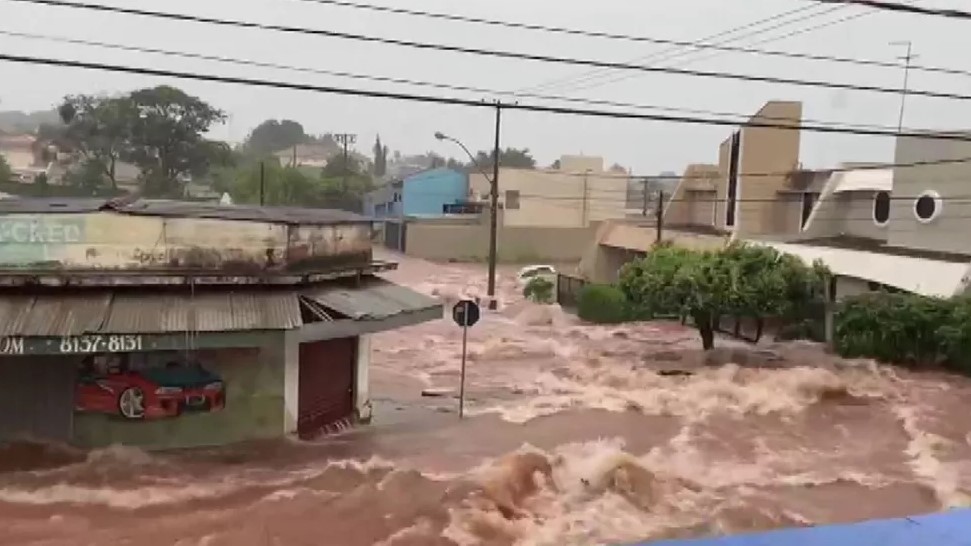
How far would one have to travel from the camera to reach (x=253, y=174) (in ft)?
230

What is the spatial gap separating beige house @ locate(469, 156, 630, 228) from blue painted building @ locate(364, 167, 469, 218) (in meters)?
10.4

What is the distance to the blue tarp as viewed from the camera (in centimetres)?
663

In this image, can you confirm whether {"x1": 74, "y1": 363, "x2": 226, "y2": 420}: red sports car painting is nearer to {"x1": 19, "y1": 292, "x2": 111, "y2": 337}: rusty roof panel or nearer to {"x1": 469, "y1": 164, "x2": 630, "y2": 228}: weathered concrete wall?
{"x1": 19, "y1": 292, "x2": 111, "y2": 337}: rusty roof panel

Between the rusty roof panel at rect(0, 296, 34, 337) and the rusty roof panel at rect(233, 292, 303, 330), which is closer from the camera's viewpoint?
the rusty roof panel at rect(0, 296, 34, 337)

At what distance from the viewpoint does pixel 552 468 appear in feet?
47.5

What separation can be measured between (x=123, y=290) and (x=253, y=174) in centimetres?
5797

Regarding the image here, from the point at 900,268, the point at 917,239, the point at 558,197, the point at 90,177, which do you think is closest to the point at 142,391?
the point at 900,268

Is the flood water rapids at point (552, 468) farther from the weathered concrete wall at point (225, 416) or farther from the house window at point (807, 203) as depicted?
the house window at point (807, 203)

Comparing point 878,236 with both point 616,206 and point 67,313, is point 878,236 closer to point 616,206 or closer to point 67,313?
point 67,313

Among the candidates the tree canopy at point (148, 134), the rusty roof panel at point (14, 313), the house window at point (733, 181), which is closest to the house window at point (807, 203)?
the house window at point (733, 181)

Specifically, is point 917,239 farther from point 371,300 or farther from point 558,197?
point 558,197

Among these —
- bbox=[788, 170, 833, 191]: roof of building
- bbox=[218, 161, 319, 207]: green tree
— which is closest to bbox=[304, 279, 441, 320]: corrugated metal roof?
bbox=[788, 170, 833, 191]: roof of building

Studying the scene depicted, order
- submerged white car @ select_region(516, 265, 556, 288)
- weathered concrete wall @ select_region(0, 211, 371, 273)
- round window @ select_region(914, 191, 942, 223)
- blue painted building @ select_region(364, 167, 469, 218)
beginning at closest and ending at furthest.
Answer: weathered concrete wall @ select_region(0, 211, 371, 273)
round window @ select_region(914, 191, 942, 223)
submerged white car @ select_region(516, 265, 556, 288)
blue painted building @ select_region(364, 167, 469, 218)

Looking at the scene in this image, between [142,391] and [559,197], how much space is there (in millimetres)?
53946
